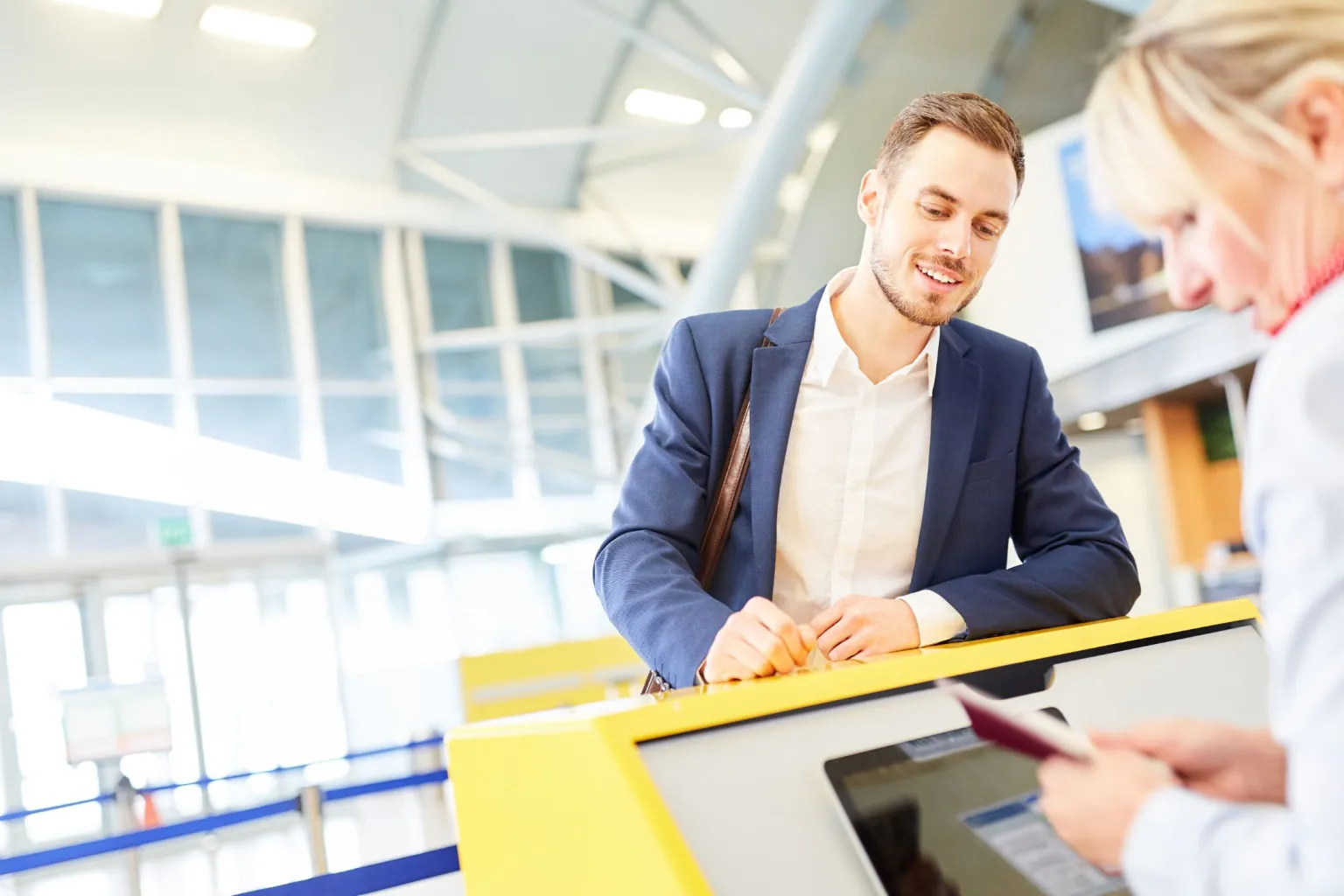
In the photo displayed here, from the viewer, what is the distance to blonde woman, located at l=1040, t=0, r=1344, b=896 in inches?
23.0

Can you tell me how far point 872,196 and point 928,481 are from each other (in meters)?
0.49

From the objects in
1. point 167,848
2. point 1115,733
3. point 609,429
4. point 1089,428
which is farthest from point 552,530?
point 1115,733

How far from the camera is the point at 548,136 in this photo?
37.5 ft

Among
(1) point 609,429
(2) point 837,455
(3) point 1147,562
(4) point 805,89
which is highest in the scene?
(4) point 805,89

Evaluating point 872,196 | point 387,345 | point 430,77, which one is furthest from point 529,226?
point 872,196

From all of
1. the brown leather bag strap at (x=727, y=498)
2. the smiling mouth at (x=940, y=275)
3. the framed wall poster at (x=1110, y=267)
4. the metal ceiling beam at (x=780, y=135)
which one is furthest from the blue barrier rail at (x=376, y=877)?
the framed wall poster at (x=1110, y=267)

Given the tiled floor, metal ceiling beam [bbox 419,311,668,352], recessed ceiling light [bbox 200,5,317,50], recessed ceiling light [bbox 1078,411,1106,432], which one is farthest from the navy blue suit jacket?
recessed ceiling light [bbox 1078,411,1106,432]

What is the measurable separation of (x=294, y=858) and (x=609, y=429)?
23.3 feet

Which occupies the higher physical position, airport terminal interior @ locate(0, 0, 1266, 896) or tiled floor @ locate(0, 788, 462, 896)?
airport terminal interior @ locate(0, 0, 1266, 896)

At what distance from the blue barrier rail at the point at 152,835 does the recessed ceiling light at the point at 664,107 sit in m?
10.4

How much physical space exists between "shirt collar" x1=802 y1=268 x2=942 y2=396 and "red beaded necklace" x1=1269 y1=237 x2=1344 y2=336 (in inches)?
49.3

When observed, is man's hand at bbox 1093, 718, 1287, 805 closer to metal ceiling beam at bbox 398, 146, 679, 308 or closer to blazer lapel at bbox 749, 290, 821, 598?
blazer lapel at bbox 749, 290, 821, 598

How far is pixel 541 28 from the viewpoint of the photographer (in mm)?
11938

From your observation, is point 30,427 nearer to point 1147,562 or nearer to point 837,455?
point 837,455
